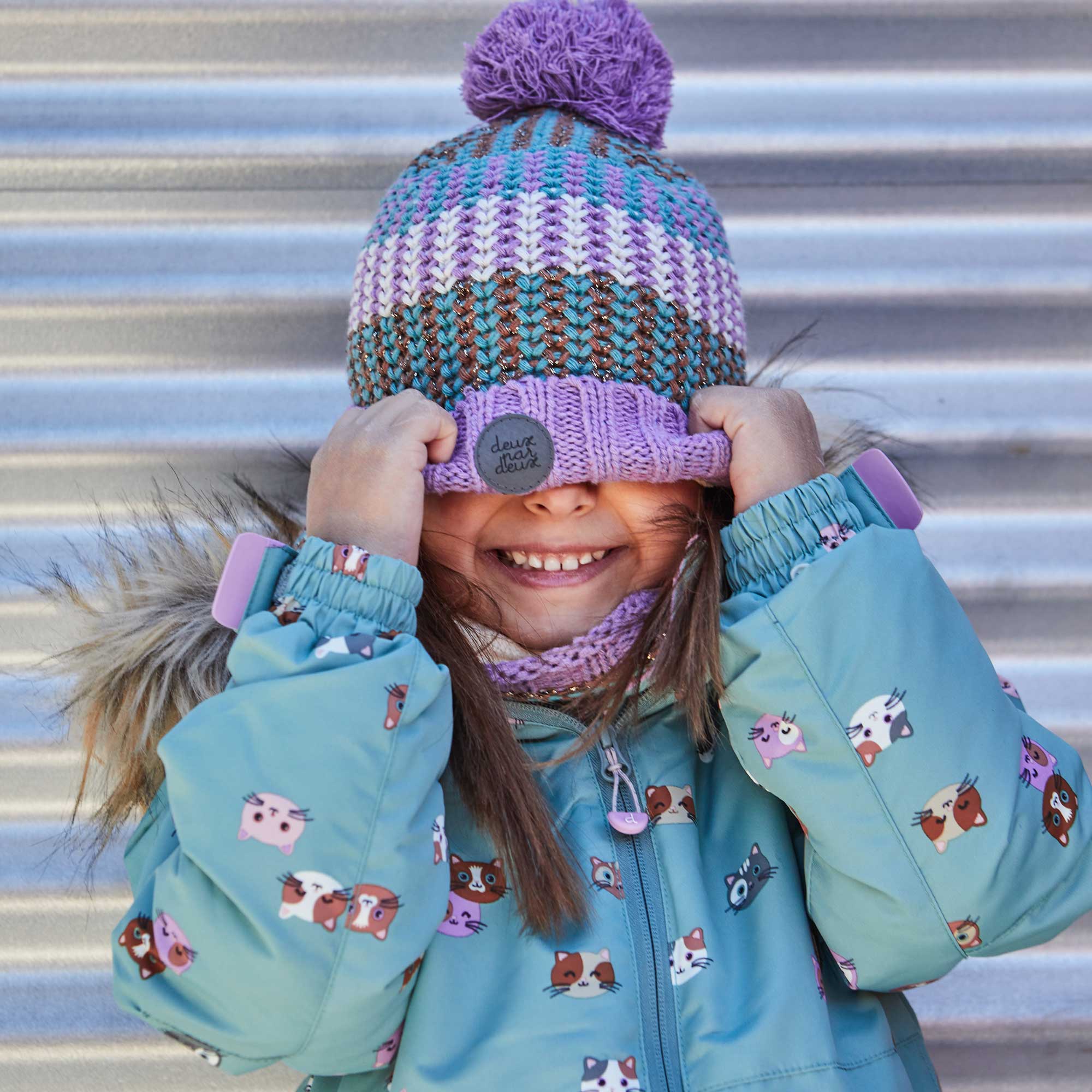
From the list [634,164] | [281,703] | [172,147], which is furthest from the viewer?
[172,147]

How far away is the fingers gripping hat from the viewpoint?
1.22m

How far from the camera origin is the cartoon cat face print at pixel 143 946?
1071mm

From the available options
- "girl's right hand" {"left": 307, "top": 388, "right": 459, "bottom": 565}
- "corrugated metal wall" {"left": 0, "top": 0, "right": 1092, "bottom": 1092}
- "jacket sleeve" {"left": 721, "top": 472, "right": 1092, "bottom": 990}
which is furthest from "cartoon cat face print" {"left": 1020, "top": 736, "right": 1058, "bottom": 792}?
"girl's right hand" {"left": 307, "top": 388, "right": 459, "bottom": 565}

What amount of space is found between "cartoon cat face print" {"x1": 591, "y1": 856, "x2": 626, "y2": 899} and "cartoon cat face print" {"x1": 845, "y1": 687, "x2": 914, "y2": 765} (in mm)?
298

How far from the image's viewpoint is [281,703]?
3.55 ft

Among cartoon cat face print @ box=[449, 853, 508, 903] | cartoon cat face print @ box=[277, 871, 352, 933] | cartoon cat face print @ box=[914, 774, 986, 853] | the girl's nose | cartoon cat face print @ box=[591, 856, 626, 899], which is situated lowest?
cartoon cat face print @ box=[449, 853, 508, 903]

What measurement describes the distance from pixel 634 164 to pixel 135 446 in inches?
35.3

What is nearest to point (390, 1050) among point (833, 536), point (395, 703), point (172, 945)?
point (172, 945)

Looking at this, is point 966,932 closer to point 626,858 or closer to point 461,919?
point 626,858

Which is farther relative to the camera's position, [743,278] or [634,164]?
[743,278]

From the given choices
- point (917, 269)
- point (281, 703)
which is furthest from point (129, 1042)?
point (917, 269)

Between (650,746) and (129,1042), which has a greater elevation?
A: (650,746)

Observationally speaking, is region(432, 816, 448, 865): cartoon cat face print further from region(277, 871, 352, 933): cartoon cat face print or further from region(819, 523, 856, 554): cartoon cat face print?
region(819, 523, 856, 554): cartoon cat face print

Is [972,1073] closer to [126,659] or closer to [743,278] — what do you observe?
[743,278]
